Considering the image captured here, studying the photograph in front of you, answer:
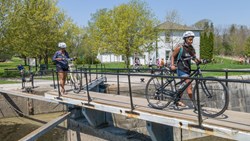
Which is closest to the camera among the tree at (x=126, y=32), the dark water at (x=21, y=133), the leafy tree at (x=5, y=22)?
the dark water at (x=21, y=133)

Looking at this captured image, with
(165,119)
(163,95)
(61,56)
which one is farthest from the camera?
(61,56)

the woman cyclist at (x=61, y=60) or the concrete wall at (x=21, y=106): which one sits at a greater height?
the woman cyclist at (x=61, y=60)

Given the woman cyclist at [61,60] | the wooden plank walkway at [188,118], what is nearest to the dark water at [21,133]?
the woman cyclist at [61,60]

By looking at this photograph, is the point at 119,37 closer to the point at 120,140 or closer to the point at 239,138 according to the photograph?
the point at 120,140

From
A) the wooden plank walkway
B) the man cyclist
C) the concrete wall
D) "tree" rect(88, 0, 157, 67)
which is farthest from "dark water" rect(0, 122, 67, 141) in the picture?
"tree" rect(88, 0, 157, 67)

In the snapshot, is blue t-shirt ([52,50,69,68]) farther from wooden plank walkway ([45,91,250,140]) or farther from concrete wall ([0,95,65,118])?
concrete wall ([0,95,65,118])

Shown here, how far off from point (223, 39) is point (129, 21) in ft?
207

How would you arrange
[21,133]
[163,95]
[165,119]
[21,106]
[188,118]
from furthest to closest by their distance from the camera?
[21,106] → [21,133] → [163,95] → [165,119] → [188,118]

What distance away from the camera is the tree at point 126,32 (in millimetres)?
28031

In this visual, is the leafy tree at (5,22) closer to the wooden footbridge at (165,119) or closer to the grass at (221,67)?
the grass at (221,67)

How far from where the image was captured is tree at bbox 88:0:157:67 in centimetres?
2803

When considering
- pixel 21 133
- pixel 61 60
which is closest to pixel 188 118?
pixel 61 60

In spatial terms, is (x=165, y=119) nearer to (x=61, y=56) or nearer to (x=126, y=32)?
(x=61, y=56)

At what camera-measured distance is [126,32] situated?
28.2 m
